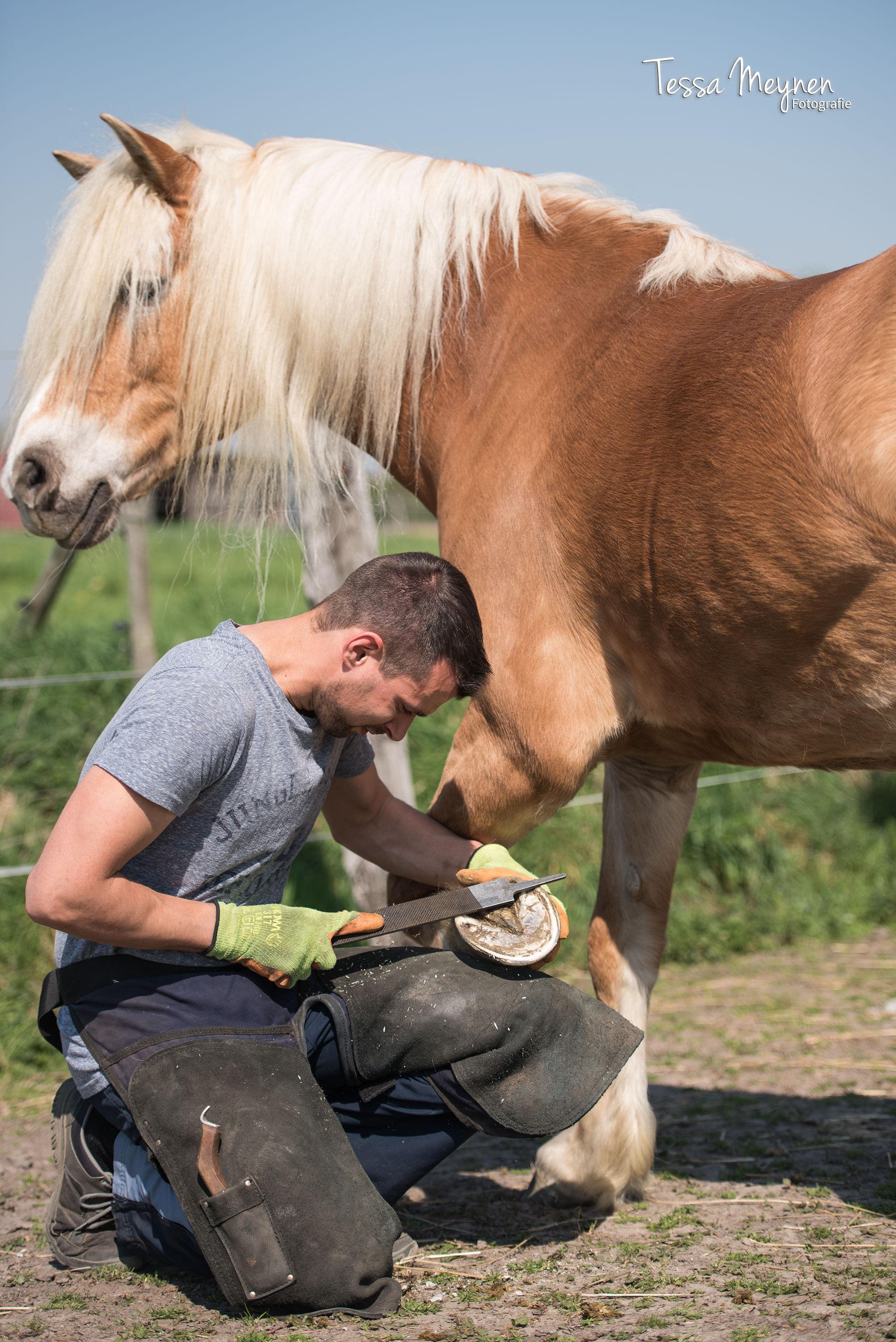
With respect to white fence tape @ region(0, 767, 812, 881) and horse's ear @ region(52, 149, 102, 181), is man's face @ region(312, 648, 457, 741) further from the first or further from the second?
white fence tape @ region(0, 767, 812, 881)

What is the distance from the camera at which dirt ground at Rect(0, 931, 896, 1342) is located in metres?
1.83

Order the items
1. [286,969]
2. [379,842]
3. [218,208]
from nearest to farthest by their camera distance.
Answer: [286,969]
[379,842]
[218,208]

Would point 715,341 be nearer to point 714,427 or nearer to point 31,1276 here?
point 714,427

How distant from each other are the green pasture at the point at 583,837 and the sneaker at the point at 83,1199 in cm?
152

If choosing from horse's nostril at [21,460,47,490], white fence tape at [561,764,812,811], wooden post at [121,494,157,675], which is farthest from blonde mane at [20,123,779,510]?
white fence tape at [561,764,812,811]

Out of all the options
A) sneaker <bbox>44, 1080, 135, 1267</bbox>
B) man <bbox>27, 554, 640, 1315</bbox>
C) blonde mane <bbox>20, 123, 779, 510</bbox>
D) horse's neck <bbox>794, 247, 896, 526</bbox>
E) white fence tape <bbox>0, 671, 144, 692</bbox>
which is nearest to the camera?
horse's neck <bbox>794, 247, 896, 526</bbox>

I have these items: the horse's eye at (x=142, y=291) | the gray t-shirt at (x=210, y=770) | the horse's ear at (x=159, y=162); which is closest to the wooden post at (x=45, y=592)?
the horse's eye at (x=142, y=291)

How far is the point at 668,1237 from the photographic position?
226 cm

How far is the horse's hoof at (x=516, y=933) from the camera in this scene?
2.05 meters

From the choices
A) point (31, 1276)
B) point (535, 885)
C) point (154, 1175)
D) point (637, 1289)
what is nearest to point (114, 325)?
point (535, 885)

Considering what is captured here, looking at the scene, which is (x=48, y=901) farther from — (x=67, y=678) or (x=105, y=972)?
(x=67, y=678)

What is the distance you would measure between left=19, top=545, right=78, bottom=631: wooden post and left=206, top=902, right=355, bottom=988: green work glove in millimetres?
2219

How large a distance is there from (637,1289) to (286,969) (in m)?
0.89

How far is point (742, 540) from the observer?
73.4 inches
